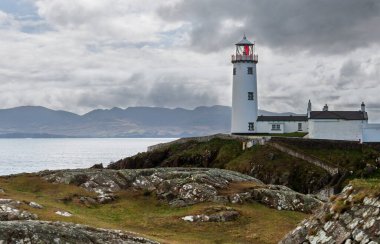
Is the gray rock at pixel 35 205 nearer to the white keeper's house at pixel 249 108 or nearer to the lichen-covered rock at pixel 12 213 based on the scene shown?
the lichen-covered rock at pixel 12 213

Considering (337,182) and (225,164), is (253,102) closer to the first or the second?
(225,164)

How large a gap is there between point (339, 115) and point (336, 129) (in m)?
3.12

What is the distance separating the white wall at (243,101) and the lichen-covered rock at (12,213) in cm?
8355

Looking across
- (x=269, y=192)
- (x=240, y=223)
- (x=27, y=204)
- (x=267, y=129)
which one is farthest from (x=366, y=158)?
(x=27, y=204)

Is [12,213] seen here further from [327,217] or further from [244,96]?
[244,96]

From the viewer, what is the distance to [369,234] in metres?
19.8

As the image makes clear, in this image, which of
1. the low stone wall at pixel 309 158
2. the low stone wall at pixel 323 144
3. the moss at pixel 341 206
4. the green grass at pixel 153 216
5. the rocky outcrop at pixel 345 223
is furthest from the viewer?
the low stone wall at pixel 323 144

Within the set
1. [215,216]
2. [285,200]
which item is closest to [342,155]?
[285,200]

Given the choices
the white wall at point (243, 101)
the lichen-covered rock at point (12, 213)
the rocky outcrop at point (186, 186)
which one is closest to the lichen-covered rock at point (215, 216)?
the rocky outcrop at point (186, 186)

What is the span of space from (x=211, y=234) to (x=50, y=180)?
2363 centimetres

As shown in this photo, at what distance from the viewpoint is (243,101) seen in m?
118

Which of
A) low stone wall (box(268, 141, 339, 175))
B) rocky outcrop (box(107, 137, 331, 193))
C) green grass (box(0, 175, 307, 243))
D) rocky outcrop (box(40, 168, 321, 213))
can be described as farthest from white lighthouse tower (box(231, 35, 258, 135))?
green grass (box(0, 175, 307, 243))

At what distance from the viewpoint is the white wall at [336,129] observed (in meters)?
103

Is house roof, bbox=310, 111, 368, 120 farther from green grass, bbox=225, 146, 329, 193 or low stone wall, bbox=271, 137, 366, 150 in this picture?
green grass, bbox=225, 146, 329, 193
